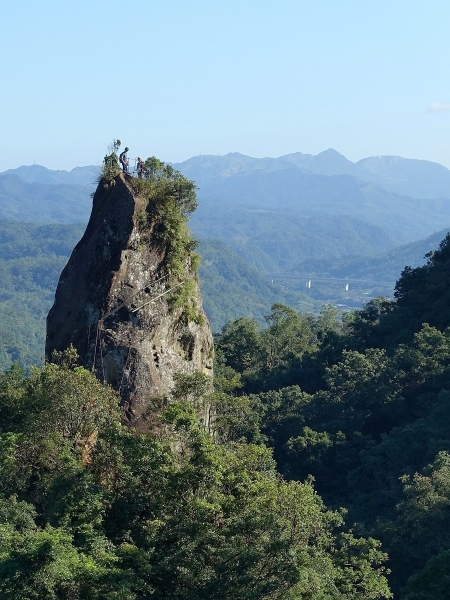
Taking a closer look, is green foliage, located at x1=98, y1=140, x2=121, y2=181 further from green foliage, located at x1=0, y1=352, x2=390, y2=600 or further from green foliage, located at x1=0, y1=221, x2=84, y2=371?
green foliage, located at x1=0, y1=221, x2=84, y2=371

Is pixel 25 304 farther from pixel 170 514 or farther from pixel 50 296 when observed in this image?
pixel 170 514

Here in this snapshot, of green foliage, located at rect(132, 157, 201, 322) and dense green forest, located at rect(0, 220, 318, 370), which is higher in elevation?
green foliage, located at rect(132, 157, 201, 322)

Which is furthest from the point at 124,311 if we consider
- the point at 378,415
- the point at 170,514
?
the point at 378,415

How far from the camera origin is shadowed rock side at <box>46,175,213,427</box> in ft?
47.5

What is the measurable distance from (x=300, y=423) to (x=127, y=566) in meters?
17.5

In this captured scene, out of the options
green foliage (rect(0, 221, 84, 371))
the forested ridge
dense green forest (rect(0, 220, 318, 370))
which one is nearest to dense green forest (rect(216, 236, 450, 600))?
the forested ridge

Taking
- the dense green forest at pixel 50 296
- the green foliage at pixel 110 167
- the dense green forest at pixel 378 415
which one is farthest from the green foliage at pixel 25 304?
the green foliage at pixel 110 167

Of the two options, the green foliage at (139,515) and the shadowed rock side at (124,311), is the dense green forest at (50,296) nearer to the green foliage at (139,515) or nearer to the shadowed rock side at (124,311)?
the shadowed rock side at (124,311)

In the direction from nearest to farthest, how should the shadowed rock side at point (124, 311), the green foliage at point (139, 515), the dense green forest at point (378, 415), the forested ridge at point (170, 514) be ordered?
the green foliage at point (139, 515) → the forested ridge at point (170, 514) → the shadowed rock side at point (124, 311) → the dense green forest at point (378, 415)

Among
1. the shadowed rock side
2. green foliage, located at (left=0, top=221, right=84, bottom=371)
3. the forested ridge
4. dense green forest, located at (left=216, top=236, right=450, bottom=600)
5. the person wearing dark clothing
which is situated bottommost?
green foliage, located at (left=0, top=221, right=84, bottom=371)

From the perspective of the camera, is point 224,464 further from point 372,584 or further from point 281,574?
point 372,584

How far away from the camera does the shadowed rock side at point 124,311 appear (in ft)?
47.5

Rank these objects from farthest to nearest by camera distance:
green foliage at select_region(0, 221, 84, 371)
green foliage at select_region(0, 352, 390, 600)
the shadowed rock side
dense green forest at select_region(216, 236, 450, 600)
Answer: green foliage at select_region(0, 221, 84, 371) → dense green forest at select_region(216, 236, 450, 600) → the shadowed rock side → green foliage at select_region(0, 352, 390, 600)

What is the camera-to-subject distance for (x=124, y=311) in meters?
14.6
